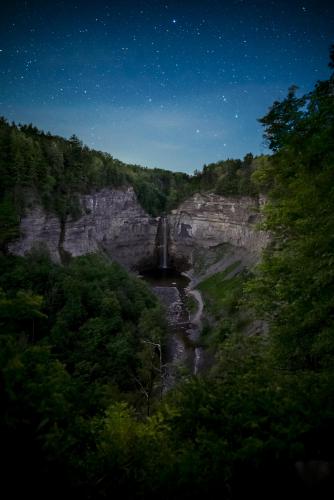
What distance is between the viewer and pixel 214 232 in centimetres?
7062

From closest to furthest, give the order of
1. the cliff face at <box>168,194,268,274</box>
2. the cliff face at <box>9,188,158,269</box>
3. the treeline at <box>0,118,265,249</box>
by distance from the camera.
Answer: the treeline at <box>0,118,265,249</box>
the cliff face at <box>9,188,158,269</box>
the cliff face at <box>168,194,268,274</box>

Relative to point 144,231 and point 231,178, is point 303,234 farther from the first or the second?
point 144,231

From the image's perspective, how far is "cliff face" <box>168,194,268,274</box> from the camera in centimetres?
5928

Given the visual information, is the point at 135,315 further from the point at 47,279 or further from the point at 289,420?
the point at 289,420

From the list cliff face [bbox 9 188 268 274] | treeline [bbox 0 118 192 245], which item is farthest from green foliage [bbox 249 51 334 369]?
cliff face [bbox 9 188 268 274]

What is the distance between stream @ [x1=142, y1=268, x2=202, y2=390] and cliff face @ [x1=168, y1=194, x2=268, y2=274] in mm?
8963

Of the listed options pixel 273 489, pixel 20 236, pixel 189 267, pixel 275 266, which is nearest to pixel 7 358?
pixel 273 489

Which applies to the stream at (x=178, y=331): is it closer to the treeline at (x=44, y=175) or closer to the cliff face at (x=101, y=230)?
the cliff face at (x=101, y=230)

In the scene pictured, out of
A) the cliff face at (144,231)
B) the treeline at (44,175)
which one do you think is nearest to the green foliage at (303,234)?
the treeline at (44,175)

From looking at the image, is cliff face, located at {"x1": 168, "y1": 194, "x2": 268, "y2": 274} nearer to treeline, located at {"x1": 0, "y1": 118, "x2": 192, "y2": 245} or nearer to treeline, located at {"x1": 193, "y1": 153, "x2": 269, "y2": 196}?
treeline, located at {"x1": 193, "y1": 153, "x2": 269, "y2": 196}

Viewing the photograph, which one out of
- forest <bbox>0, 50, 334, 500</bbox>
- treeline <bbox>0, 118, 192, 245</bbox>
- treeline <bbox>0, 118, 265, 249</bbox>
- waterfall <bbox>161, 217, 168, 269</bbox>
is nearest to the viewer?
forest <bbox>0, 50, 334, 500</bbox>

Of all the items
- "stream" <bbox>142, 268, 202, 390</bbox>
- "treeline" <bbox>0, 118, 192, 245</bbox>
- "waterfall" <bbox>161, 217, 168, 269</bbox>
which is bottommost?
"stream" <bbox>142, 268, 202, 390</bbox>

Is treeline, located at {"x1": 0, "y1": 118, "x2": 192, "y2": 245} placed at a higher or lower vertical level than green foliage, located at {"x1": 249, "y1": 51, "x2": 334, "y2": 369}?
higher

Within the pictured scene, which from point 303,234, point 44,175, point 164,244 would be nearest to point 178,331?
point 303,234
